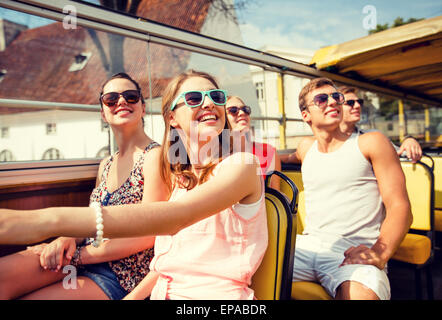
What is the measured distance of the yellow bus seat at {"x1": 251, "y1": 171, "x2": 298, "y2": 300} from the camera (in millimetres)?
1303

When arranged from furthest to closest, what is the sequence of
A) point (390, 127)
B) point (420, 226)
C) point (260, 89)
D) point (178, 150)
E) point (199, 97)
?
1. point (390, 127)
2. point (260, 89)
3. point (420, 226)
4. point (178, 150)
5. point (199, 97)

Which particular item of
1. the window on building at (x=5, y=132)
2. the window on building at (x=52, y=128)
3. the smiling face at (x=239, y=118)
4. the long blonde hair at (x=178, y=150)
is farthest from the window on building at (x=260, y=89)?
the window on building at (x=5, y=132)

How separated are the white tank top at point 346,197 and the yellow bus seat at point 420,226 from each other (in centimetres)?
58

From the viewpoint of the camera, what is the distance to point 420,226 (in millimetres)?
2729

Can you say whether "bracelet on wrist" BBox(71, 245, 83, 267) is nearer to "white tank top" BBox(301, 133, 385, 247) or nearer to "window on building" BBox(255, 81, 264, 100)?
"white tank top" BBox(301, 133, 385, 247)

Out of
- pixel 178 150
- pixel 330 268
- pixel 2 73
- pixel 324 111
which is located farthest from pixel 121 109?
pixel 2 73

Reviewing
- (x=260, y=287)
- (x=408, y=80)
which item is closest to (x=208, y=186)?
(x=260, y=287)

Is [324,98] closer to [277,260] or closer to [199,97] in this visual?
[199,97]

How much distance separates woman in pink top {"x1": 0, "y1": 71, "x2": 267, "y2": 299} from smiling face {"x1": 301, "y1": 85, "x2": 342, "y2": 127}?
1053 millimetres

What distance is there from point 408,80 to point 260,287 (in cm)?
530

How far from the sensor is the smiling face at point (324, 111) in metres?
2.25

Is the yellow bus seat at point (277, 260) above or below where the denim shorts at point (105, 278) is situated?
above

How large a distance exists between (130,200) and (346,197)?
1.36 m

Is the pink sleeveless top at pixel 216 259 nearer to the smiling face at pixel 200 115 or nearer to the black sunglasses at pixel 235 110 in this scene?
the smiling face at pixel 200 115
